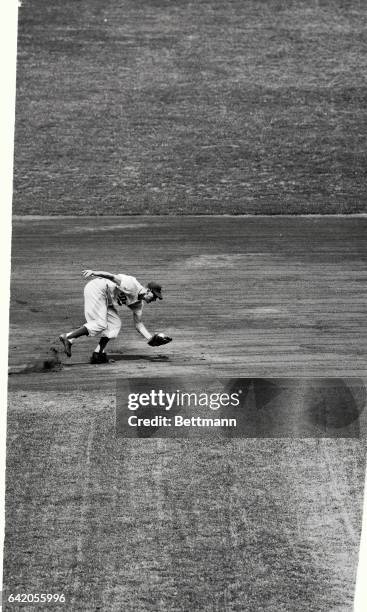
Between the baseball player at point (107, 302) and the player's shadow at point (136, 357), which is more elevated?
the baseball player at point (107, 302)

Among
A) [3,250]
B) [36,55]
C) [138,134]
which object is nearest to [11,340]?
[3,250]

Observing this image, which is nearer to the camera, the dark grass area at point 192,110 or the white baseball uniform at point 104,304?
→ the white baseball uniform at point 104,304

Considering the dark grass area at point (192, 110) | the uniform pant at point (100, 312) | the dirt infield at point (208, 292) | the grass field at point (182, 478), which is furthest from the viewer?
the dark grass area at point (192, 110)

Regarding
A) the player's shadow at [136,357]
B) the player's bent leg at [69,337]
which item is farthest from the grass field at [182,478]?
the player's bent leg at [69,337]

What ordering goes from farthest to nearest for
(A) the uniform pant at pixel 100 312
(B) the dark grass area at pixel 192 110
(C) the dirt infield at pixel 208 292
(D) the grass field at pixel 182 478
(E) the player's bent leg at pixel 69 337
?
(B) the dark grass area at pixel 192 110 → (C) the dirt infield at pixel 208 292 → (E) the player's bent leg at pixel 69 337 → (A) the uniform pant at pixel 100 312 → (D) the grass field at pixel 182 478

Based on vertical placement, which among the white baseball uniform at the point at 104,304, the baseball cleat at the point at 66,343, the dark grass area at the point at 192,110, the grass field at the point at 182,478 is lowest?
the grass field at the point at 182,478

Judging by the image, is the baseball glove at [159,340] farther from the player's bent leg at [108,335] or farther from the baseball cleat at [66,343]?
the baseball cleat at [66,343]
